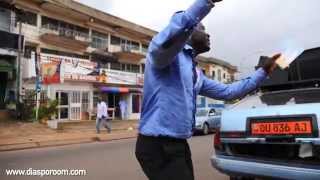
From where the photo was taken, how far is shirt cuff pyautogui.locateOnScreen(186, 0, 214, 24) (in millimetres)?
2422

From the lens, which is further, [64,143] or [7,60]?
[7,60]

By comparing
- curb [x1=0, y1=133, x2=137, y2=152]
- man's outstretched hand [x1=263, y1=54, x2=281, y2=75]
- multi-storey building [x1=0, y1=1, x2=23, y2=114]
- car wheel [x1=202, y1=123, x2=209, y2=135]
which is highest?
multi-storey building [x1=0, y1=1, x2=23, y2=114]

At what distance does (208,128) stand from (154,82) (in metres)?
24.2

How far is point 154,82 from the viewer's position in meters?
2.91

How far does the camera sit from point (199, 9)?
2.44 meters

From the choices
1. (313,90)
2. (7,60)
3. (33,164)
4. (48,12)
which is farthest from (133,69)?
(313,90)

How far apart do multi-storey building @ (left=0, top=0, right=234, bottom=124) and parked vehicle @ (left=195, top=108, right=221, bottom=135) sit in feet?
26.6

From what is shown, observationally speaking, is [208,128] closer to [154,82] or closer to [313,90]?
[313,90]

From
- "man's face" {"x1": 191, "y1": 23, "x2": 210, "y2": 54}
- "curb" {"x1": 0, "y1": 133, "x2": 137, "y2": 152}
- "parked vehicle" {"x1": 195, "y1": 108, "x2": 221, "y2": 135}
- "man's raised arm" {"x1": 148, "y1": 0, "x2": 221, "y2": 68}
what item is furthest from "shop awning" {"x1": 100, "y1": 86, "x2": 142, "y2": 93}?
"man's raised arm" {"x1": 148, "y1": 0, "x2": 221, "y2": 68}

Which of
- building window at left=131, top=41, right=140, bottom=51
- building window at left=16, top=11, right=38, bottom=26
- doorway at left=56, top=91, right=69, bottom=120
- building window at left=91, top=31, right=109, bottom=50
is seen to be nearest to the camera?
building window at left=16, top=11, right=38, bottom=26

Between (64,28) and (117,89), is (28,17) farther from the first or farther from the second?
(117,89)

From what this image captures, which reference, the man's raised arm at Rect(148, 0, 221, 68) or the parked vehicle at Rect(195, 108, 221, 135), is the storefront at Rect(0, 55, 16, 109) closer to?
the parked vehicle at Rect(195, 108, 221, 135)

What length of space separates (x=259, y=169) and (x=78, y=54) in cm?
2973

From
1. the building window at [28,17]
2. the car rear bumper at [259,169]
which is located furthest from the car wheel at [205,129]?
the car rear bumper at [259,169]
